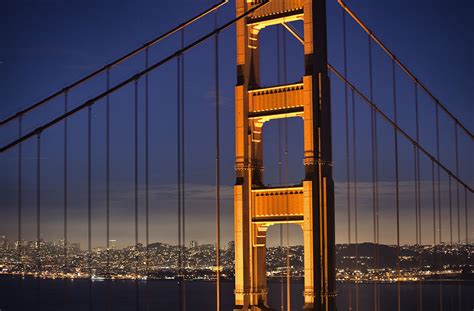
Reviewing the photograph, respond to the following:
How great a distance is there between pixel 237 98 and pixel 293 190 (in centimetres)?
290

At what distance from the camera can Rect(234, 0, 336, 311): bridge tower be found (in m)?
23.5

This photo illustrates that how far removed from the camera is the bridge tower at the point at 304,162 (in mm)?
23484

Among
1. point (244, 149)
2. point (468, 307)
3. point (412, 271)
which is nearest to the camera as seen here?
point (244, 149)

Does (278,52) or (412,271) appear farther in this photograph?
(412,271)

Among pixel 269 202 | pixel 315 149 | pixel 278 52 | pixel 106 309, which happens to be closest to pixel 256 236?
pixel 269 202

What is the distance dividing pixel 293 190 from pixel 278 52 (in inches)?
155

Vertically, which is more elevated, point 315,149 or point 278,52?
point 278,52

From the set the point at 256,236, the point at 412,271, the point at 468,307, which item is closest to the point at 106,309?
the point at 468,307

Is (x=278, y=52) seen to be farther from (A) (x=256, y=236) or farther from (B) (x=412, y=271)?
(B) (x=412, y=271)

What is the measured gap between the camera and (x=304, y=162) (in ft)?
77.4

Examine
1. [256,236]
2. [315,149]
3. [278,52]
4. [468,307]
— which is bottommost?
[468,307]

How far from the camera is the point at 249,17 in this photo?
25.2 m

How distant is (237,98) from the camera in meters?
25.1

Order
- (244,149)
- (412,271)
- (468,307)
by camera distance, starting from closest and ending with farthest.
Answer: (244,149)
(468,307)
(412,271)
